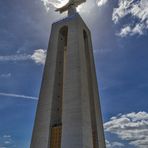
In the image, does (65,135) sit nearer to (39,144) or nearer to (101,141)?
(39,144)

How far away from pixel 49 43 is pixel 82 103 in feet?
35.7

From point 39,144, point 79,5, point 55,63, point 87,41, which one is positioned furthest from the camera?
point 79,5

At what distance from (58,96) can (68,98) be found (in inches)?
113

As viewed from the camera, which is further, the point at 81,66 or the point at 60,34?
the point at 60,34

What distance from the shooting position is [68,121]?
56.6ft

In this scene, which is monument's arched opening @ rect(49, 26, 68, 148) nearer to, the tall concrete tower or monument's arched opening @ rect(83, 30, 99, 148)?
the tall concrete tower

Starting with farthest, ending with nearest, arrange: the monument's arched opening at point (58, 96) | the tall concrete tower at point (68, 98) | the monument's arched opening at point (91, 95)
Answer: the monument's arched opening at point (91, 95) < the monument's arched opening at point (58, 96) < the tall concrete tower at point (68, 98)

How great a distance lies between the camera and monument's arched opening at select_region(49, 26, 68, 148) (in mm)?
18125

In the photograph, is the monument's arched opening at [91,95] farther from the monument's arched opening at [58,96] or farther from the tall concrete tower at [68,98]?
the monument's arched opening at [58,96]

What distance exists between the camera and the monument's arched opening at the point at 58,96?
1812 cm

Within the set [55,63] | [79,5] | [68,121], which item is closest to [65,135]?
[68,121]

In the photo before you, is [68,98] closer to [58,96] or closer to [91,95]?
[58,96]

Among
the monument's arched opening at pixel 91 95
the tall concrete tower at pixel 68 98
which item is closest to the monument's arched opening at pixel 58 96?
the tall concrete tower at pixel 68 98

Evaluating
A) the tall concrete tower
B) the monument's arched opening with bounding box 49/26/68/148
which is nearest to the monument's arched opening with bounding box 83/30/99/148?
the tall concrete tower
